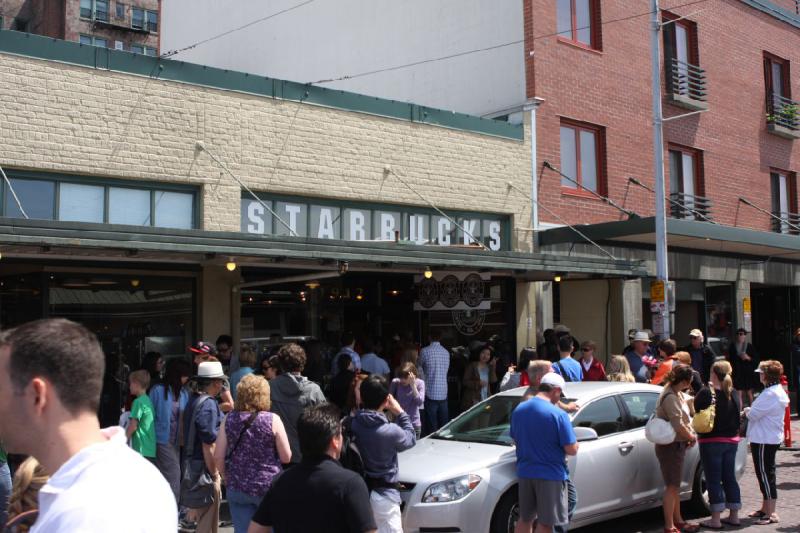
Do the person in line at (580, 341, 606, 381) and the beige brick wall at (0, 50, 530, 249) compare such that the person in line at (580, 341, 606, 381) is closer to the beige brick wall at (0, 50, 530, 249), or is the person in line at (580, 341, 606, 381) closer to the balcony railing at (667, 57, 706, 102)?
the beige brick wall at (0, 50, 530, 249)

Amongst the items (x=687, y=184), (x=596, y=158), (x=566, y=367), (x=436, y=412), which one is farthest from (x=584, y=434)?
(x=687, y=184)

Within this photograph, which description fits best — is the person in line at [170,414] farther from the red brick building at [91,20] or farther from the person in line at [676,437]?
the red brick building at [91,20]

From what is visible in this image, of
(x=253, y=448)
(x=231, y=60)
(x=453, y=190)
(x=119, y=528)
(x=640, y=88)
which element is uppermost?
(x=231, y=60)

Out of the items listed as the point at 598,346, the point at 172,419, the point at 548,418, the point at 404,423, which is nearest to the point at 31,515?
the point at 404,423

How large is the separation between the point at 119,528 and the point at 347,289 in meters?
13.8

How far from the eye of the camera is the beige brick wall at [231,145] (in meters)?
11.6

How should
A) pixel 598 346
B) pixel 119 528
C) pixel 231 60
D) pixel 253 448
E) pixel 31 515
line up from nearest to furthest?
pixel 119 528 → pixel 31 515 → pixel 253 448 → pixel 598 346 → pixel 231 60

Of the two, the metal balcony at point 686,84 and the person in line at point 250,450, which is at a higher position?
the metal balcony at point 686,84

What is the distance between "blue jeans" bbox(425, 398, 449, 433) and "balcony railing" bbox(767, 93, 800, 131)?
14474 millimetres

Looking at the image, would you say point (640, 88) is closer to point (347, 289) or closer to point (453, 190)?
point (453, 190)

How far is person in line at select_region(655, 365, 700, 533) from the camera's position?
27.1 ft

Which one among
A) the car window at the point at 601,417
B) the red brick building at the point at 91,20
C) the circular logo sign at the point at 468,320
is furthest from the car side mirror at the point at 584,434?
the red brick building at the point at 91,20

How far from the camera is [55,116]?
1167 cm

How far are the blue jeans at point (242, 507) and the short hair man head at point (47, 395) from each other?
416 cm
